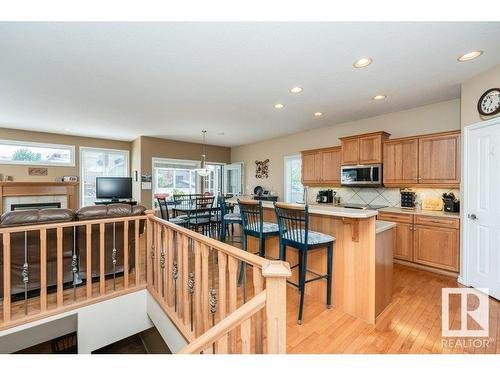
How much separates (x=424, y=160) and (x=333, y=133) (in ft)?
6.44

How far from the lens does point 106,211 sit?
104 inches

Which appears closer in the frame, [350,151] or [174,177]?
[350,151]

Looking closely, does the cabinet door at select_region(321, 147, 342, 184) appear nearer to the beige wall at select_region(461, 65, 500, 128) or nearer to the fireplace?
the beige wall at select_region(461, 65, 500, 128)

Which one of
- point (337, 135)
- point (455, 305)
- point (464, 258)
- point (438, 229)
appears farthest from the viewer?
point (337, 135)

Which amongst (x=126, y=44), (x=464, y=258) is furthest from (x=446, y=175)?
(x=126, y=44)

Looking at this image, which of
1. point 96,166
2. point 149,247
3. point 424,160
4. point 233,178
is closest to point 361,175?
point 424,160

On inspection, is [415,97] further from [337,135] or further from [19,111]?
[19,111]

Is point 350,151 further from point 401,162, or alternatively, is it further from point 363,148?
point 401,162

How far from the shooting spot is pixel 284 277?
1.02 meters

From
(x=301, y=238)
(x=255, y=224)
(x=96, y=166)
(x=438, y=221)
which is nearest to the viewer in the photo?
(x=301, y=238)

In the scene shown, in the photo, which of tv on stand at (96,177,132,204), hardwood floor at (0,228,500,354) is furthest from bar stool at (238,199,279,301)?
tv on stand at (96,177,132,204)

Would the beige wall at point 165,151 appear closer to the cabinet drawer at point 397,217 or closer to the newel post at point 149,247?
the newel post at point 149,247

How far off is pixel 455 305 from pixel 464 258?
2.54 ft
